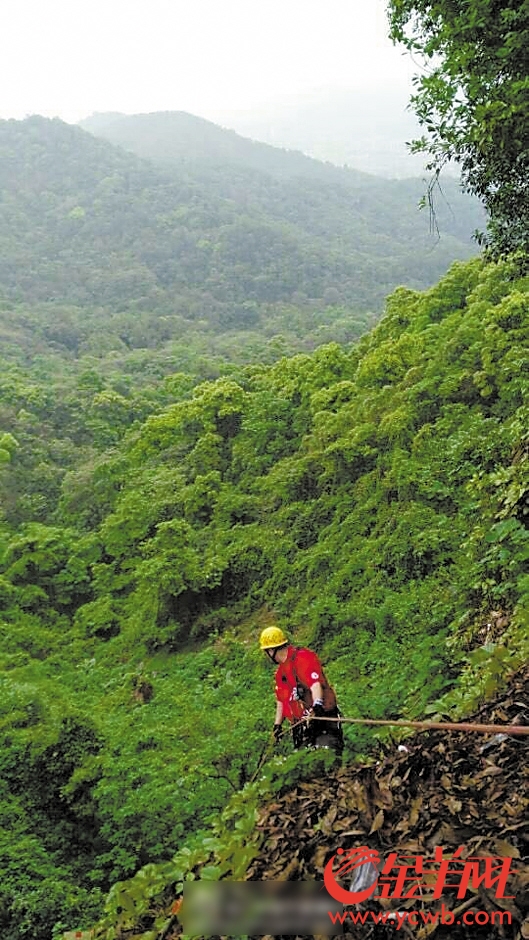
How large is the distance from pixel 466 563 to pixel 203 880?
5.26 m

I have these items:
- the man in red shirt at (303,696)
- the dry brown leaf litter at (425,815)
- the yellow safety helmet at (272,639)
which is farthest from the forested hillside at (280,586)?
the yellow safety helmet at (272,639)

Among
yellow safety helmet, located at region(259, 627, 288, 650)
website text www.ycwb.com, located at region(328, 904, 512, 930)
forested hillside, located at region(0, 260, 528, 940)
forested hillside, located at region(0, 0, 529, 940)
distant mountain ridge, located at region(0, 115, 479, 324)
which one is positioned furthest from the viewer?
distant mountain ridge, located at region(0, 115, 479, 324)

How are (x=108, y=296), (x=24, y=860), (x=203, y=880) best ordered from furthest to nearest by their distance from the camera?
(x=108, y=296) → (x=24, y=860) → (x=203, y=880)

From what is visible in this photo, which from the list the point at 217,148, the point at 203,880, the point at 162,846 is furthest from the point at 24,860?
the point at 217,148

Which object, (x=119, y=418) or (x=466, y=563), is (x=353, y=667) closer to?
(x=466, y=563)

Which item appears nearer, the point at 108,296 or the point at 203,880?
the point at 203,880

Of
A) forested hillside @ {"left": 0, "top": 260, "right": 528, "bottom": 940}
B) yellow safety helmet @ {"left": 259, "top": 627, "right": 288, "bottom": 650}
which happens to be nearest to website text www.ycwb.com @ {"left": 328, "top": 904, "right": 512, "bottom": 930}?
forested hillside @ {"left": 0, "top": 260, "right": 528, "bottom": 940}

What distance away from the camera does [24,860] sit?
20.7 ft

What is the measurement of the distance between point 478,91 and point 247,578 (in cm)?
914

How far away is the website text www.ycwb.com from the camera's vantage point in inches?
102

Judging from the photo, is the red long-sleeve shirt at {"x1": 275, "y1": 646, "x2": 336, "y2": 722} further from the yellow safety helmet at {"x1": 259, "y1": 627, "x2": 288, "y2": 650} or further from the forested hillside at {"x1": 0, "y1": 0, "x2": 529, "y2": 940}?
the forested hillside at {"x1": 0, "y1": 0, "x2": 529, "y2": 940}

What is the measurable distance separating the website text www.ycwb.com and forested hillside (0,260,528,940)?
27.9 inches

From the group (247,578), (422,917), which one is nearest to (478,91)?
(422,917)

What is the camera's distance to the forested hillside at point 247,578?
6.18 meters
